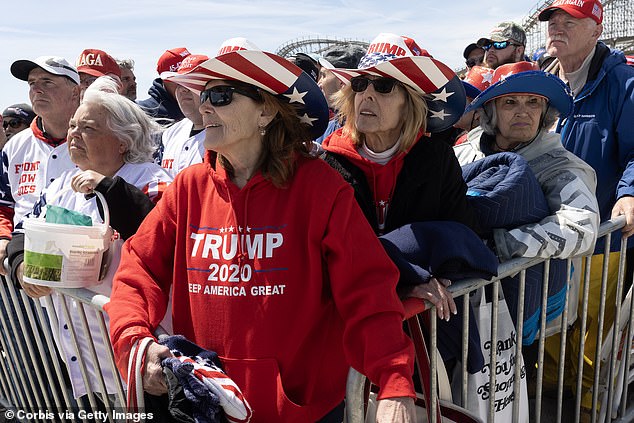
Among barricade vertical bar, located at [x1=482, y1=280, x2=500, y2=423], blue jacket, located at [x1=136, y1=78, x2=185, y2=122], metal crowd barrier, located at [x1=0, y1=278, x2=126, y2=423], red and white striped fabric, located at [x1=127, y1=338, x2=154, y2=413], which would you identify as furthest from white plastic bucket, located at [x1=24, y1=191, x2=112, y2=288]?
blue jacket, located at [x1=136, y1=78, x2=185, y2=122]

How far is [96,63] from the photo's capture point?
5.66 m

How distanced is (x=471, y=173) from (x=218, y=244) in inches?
53.8

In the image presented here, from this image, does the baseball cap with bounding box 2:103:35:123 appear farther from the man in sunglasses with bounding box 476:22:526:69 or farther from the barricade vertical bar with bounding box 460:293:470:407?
the barricade vertical bar with bounding box 460:293:470:407

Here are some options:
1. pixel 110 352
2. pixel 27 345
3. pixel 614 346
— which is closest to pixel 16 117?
pixel 27 345

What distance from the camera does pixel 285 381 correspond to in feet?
6.27

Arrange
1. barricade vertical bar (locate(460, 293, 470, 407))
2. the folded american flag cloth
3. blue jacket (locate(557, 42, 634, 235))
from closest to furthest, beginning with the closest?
the folded american flag cloth
barricade vertical bar (locate(460, 293, 470, 407))
blue jacket (locate(557, 42, 634, 235))

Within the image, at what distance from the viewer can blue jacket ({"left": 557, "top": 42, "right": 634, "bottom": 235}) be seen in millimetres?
3551

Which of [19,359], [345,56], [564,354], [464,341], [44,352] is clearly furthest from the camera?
[345,56]

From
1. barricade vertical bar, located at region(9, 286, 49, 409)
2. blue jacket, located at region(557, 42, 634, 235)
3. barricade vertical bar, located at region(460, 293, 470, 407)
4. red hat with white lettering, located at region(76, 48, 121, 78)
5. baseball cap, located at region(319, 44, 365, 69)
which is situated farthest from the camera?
red hat with white lettering, located at region(76, 48, 121, 78)

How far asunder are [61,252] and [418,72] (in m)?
1.55

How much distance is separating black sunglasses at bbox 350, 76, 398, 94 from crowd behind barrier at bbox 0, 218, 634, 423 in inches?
32.6

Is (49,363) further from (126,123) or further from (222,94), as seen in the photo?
(222,94)

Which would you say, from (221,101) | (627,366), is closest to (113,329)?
(221,101)

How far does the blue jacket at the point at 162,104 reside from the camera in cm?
521
